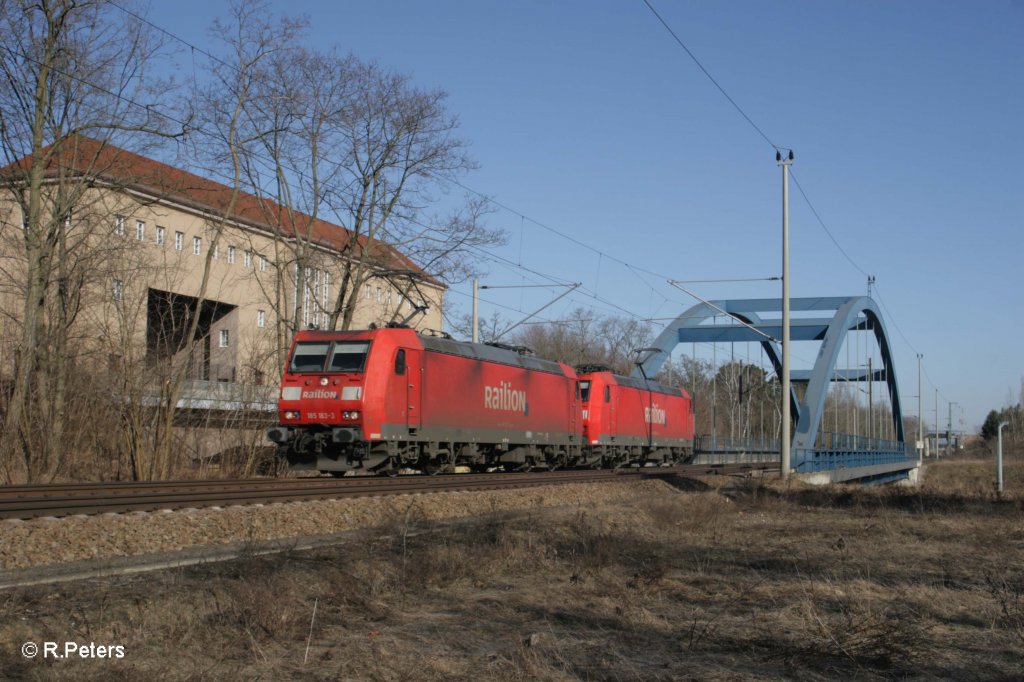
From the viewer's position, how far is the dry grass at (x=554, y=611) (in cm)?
665

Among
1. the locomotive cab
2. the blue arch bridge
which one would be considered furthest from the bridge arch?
the locomotive cab

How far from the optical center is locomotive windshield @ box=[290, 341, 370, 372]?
22.5 metres

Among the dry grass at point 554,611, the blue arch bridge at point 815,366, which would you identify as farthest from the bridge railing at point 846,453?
the dry grass at point 554,611

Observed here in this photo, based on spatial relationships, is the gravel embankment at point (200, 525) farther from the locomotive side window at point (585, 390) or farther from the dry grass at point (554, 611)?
the locomotive side window at point (585, 390)

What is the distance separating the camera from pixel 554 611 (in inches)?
345

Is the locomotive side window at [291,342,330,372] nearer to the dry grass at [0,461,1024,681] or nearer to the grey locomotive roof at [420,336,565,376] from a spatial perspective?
the grey locomotive roof at [420,336,565,376]

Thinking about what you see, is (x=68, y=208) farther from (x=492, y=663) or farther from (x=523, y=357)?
(x=492, y=663)

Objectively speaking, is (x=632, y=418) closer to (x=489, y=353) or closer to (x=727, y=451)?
(x=489, y=353)

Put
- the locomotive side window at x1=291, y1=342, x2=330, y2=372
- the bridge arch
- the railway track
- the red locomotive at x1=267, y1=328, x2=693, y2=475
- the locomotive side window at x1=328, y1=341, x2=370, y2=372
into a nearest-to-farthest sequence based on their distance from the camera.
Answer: the railway track, the red locomotive at x1=267, y1=328, x2=693, y2=475, the locomotive side window at x1=328, y1=341, x2=370, y2=372, the locomotive side window at x1=291, y1=342, x2=330, y2=372, the bridge arch

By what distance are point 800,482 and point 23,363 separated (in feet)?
70.1

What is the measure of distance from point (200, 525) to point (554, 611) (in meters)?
6.58

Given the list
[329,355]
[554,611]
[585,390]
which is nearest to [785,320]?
[585,390]

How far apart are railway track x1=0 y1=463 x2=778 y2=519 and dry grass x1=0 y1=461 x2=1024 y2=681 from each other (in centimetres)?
342

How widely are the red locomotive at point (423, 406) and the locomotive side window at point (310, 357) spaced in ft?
0.08
